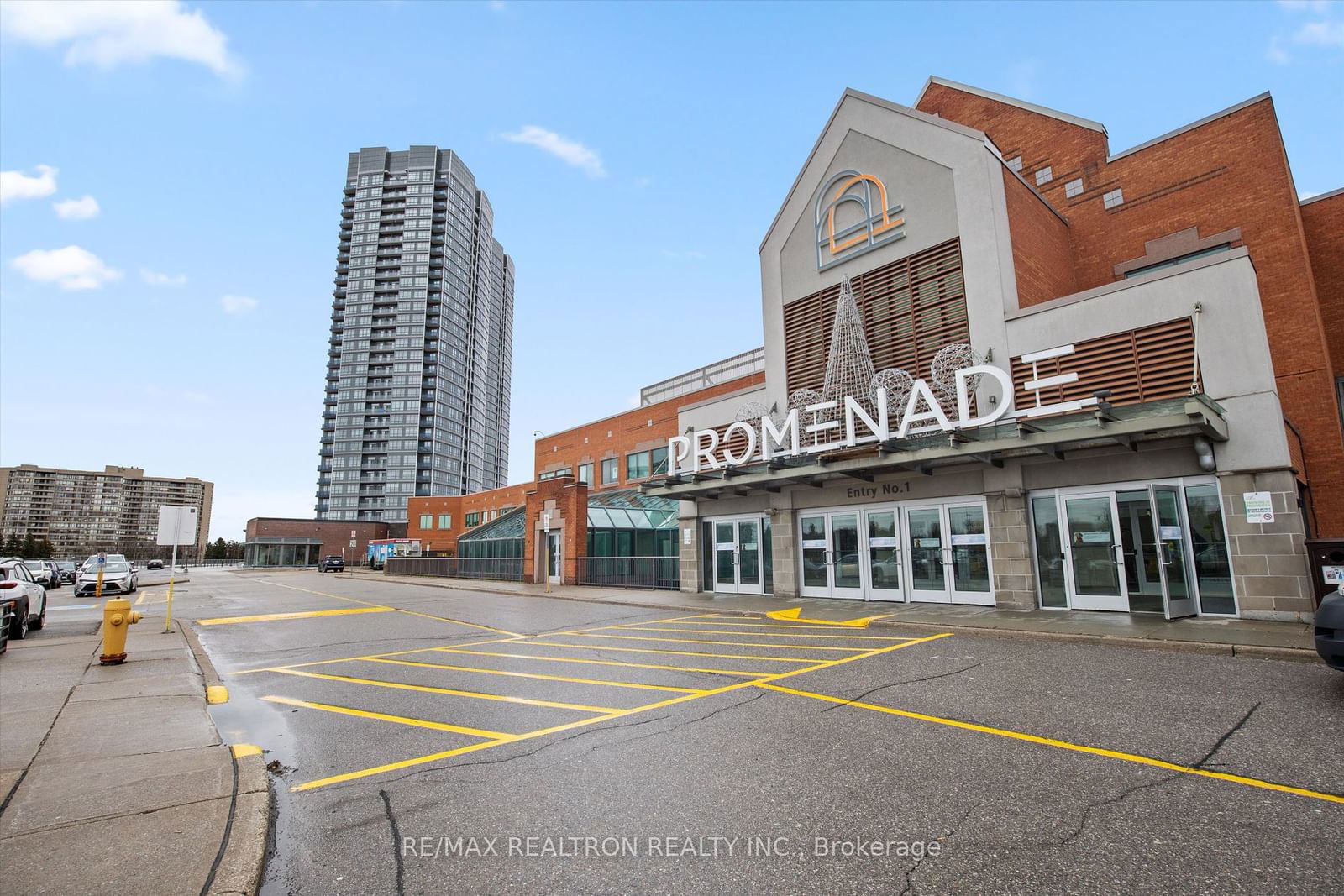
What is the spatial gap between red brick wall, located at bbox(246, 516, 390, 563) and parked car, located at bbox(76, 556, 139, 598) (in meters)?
51.8

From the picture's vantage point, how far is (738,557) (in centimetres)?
2125

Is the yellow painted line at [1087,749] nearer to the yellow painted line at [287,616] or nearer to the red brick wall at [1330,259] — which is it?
the yellow painted line at [287,616]

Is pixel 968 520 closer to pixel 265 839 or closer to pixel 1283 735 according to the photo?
pixel 1283 735

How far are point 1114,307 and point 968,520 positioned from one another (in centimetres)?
563

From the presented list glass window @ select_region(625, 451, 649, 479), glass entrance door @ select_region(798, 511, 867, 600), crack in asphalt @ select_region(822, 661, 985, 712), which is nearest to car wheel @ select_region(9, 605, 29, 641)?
crack in asphalt @ select_region(822, 661, 985, 712)

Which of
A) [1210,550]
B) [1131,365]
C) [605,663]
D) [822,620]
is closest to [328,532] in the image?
[822,620]

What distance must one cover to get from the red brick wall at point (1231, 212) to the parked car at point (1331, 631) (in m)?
13.2

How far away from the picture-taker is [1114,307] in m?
14.3

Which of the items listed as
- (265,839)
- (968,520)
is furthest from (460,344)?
(265,839)

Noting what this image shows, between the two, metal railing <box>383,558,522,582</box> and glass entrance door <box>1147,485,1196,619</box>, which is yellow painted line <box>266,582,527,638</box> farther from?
glass entrance door <box>1147,485,1196,619</box>

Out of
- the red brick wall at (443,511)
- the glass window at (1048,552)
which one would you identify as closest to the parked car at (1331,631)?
the glass window at (1048,552)

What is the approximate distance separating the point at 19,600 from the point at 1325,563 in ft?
80.4

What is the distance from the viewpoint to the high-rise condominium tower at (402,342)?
11800 cm

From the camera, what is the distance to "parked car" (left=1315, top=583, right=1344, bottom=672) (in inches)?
240
